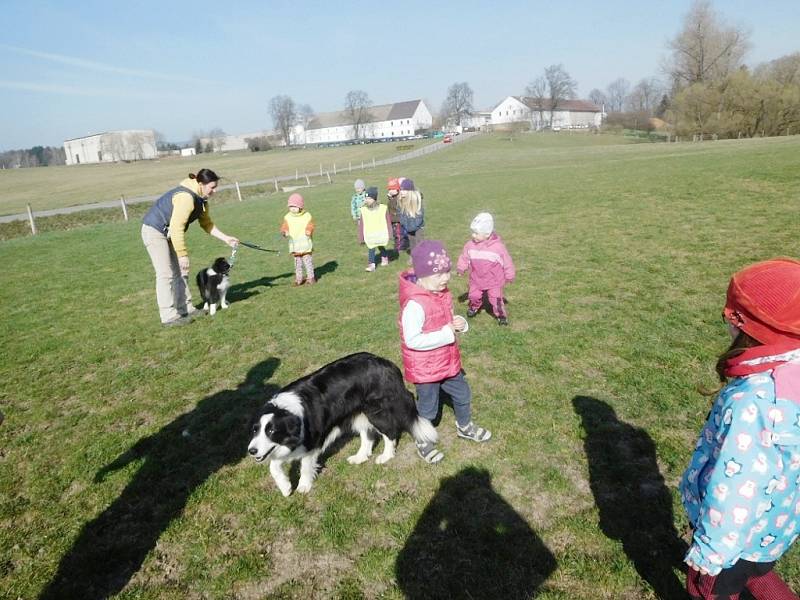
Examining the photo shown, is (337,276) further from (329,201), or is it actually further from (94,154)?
(94,154)

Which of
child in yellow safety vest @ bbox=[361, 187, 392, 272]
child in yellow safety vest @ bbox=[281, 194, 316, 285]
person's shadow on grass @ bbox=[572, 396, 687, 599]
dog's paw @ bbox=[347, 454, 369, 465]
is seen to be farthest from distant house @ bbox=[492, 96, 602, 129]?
dog's paw @ bbox=[347, 454, 369, 465]

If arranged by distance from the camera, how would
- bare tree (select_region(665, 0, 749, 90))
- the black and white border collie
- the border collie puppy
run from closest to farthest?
the black and white border collie
the border collie puppy
bare tree (select_region(665, 0, 749, 90))

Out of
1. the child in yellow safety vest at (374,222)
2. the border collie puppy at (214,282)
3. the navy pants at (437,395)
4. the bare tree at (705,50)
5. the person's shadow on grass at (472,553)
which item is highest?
the bare tree at (705,50)

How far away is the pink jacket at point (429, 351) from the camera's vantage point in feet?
12.8

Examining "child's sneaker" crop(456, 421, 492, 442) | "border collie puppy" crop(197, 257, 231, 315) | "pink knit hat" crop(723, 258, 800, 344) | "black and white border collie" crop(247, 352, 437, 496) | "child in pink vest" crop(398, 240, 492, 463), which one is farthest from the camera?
"border collie puppy" crop(197, 257, 231, 315)

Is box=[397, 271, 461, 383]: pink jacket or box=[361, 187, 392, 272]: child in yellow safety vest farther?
box=[361, 187, 392, 272]: child in yellow safety vest

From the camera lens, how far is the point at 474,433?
4.51 m

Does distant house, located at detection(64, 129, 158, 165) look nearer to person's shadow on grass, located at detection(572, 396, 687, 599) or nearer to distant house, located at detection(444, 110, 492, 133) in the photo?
distant house, located at detection(444, 110, 492, 133)

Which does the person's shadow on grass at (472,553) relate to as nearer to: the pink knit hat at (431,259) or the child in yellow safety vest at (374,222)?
the pink knit hat at (431,259)

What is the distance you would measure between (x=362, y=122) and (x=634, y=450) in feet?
475

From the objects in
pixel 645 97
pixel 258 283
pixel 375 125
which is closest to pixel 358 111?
pixel 375 125

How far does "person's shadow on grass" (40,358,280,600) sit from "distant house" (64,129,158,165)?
135928 millimetres

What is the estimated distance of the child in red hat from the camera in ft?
6.38

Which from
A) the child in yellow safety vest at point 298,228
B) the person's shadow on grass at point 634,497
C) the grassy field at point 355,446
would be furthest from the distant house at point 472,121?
the person's shadow on grass at point 634,497
